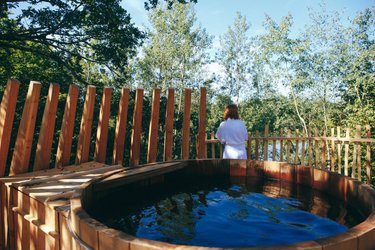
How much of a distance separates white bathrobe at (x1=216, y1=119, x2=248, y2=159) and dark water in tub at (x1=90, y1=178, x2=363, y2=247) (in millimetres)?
1743

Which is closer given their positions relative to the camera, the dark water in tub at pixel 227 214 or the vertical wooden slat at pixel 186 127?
the dark water in tub at pixel 227 214

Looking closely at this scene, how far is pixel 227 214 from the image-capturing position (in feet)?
6.19

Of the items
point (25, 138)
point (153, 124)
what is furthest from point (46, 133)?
point (153, 124)

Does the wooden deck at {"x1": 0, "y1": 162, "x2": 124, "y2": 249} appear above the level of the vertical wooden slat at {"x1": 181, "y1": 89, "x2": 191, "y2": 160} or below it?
below

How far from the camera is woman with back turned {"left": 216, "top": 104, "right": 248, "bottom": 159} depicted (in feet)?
14.4

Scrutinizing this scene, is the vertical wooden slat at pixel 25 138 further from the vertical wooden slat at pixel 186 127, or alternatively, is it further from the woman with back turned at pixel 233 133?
the woman with back turned at pixel 233 133

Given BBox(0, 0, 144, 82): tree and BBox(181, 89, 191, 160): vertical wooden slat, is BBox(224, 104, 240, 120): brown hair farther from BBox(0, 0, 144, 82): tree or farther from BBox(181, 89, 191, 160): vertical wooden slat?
BBox(0, 0, 144, 82): tree

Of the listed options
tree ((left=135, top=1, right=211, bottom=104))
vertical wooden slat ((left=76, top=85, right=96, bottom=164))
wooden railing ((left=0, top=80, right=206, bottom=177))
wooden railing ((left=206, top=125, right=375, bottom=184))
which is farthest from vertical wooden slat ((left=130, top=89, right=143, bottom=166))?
tree ((left=135, top=1, right=211, bottom=104))

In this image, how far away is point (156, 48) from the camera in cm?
2938

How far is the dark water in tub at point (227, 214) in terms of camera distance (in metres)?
→ 1.51

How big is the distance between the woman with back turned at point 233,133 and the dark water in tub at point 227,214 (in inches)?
68.7

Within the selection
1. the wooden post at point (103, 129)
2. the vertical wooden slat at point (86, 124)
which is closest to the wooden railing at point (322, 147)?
the wooden post at point (103, 129)

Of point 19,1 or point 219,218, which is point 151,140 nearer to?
point 219,218

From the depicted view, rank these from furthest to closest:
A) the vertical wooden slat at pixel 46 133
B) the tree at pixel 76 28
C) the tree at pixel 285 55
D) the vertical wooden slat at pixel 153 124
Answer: the tree at pixel 285 55 < the tree at pixel 76 28 < the vertical wooden slat at pixel 153 124 < the vertical wooden slat at pixel 46 133
